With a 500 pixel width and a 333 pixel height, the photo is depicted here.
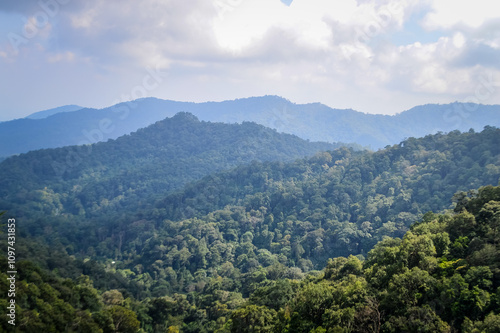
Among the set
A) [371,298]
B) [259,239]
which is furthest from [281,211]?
[371,298]

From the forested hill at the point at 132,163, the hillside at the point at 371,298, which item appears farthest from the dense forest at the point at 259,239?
the forested hill at the point at 132,163

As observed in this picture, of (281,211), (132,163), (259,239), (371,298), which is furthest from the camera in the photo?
(132,163)

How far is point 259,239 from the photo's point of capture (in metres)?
64.7

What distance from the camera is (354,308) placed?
18359 mm

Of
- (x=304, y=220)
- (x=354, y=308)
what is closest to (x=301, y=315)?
(x=354, y=308)

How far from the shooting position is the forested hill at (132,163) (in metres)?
99.1

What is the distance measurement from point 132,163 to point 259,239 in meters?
84.7

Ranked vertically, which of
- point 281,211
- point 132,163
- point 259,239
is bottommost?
point 259,239

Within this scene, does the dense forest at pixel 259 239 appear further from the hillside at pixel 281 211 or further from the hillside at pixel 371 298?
the hillside at pixel 281 211

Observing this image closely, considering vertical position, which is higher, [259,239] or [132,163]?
[132,163]

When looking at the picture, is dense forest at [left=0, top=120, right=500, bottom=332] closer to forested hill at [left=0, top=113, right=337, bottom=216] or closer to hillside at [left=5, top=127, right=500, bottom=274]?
hillside at [left=5, top=127, right=500, bottom=274]

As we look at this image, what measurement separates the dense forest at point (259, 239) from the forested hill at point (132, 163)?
2.13 feet

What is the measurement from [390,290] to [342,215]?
4747 centimetres

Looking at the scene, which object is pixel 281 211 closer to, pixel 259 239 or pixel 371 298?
pixel 259 239
